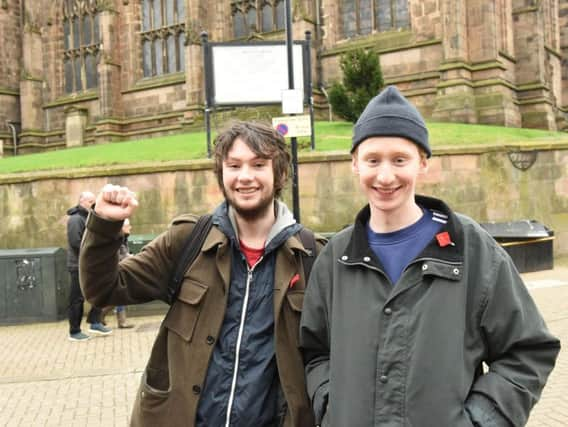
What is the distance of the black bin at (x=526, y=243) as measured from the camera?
11.1 m

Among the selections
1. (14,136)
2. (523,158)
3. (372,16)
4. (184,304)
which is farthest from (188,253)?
(14,136)

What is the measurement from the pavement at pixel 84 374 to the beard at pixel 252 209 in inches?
124

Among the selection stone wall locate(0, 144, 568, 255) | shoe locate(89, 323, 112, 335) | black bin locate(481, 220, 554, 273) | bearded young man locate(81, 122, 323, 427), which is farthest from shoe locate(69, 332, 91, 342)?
black bin locate(481, 220, 554, 273)

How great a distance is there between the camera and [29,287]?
367 inches

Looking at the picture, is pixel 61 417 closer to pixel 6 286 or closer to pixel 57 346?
pixel 57 346

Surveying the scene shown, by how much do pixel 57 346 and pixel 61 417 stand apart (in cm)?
292

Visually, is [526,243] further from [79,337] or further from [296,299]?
[296,299]

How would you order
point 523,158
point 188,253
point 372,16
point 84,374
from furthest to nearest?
point 372,16 → point 523,158 → point 84,374 → point 188,253

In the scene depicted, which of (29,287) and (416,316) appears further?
(29,287)

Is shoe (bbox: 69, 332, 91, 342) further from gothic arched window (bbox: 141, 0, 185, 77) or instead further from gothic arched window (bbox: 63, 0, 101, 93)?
gothic arched window (bbox: 63, 0, 101, 93)

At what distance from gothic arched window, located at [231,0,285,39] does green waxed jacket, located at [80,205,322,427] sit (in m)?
23.3

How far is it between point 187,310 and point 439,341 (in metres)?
0.93

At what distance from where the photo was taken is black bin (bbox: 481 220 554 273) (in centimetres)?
1108

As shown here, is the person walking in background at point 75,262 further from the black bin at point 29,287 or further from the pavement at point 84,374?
the black bin at point 29,287
